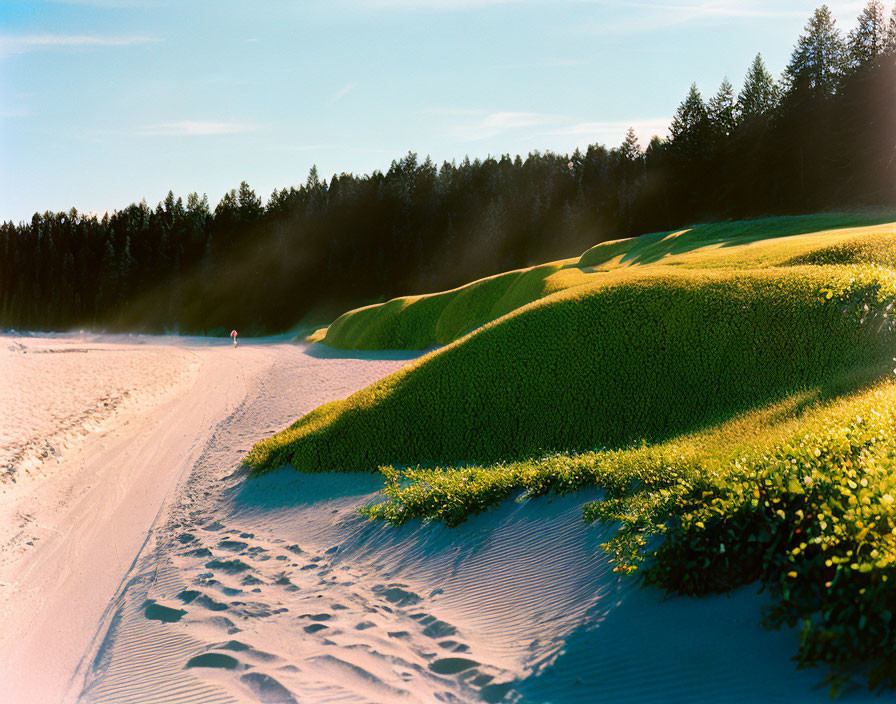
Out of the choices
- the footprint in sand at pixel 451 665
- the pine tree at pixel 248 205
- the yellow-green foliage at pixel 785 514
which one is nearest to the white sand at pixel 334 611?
the footprint in sand at pixel 451 665

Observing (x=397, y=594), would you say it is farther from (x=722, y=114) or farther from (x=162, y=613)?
(x=722, y=114)

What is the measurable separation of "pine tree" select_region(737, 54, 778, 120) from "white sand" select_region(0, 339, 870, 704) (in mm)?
65293

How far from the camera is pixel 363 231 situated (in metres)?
86.0

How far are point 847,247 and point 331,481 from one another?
12.4 metres

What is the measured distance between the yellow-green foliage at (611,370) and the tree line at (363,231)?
5388 centimetres

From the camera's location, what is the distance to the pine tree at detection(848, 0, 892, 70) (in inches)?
1988

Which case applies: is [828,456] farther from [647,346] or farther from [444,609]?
[647,346]

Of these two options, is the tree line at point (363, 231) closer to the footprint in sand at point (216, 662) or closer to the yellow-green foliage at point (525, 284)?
the yellow-green foliage at point (525, 284)

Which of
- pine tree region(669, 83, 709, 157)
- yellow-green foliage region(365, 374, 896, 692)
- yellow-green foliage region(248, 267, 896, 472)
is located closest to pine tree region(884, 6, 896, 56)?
pine tree region(669, 83, 709, 157)

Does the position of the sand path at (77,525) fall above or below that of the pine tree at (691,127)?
below

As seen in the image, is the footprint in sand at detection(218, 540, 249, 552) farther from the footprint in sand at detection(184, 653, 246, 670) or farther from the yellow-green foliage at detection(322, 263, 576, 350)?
the yellow-green foliage at detection(322, 263, 576, 350)

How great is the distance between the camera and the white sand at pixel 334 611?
4.72m

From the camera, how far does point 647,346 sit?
37.0 feet

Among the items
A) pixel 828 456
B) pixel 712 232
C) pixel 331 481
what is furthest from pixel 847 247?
pixel 712 232
